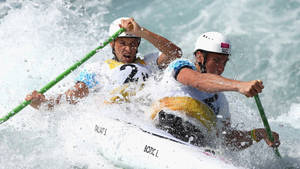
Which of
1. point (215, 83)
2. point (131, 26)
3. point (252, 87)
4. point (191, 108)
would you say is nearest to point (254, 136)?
point (191, 108)

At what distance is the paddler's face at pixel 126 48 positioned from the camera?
16.3 feet

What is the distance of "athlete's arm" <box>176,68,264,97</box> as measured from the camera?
288 centimetres

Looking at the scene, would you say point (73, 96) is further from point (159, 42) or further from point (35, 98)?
point (159, 42)

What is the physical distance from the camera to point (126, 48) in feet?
16.3

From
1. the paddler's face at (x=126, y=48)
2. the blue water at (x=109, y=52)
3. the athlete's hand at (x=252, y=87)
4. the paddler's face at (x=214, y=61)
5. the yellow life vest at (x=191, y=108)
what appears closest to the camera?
the athlete's hand at (x=252, y=87)

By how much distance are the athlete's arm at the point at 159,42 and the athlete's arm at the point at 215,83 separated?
3.91 feet

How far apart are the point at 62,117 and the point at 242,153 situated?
2.09 m

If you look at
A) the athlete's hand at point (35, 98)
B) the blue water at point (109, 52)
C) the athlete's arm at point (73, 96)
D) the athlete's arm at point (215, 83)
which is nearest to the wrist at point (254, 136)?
the blue water at point (109, 52)

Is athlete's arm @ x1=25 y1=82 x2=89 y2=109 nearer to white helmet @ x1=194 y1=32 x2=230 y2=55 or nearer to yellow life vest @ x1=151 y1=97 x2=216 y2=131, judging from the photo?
yellow life vest @ x1=151 y1=97 x2=216 y2=131

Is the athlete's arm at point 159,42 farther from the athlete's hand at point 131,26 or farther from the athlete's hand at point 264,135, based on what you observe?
the athlete's hand at point 264,135

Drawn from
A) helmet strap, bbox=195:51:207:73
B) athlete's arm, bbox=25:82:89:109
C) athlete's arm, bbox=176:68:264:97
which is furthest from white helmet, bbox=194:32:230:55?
athlete's arm, bbox=25:82:89:109

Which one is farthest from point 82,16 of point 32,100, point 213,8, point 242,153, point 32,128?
point 242,153

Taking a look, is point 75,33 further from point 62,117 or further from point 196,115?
point 196,115

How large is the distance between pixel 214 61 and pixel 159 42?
112 centimetres
